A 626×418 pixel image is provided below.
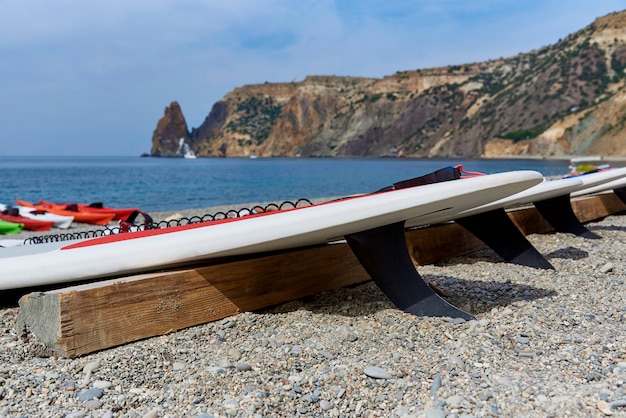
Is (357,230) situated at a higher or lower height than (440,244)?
higher

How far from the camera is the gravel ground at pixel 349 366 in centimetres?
242

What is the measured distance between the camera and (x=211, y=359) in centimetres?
291

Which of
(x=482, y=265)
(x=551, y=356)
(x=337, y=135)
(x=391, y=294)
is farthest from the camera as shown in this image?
(x=337, y=135)

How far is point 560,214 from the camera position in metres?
6.95

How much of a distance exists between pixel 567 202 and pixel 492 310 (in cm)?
381

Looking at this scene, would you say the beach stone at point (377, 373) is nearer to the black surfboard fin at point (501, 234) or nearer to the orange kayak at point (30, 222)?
the black surfboard fin at point (501, 234)

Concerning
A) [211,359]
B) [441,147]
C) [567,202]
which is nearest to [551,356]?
[211,359]

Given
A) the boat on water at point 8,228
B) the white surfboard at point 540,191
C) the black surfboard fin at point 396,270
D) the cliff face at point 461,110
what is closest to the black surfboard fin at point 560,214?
the white surfboard at point 540,191

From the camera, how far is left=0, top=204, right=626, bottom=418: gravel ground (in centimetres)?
242

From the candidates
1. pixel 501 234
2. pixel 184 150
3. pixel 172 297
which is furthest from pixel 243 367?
pixel 184 150

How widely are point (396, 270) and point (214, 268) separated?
1117 mm

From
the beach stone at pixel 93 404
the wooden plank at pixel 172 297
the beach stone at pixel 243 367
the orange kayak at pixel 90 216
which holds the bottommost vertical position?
the orange kayak at pixel 90 216

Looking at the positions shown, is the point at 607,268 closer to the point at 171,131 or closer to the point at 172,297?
the point at 172,297

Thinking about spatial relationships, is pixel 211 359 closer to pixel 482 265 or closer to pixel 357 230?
pixel 357 230
